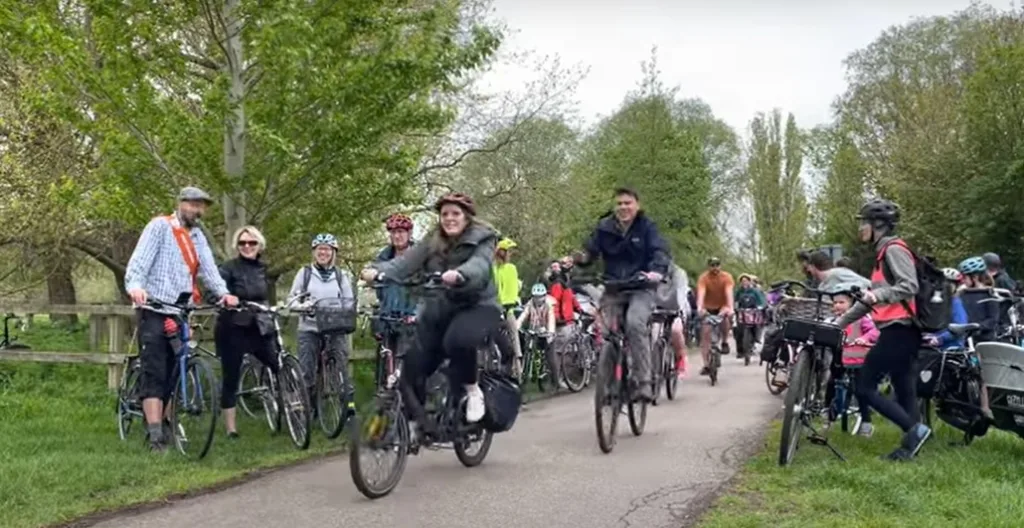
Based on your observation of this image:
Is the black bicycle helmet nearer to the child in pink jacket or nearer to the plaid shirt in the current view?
the child in pink jacket

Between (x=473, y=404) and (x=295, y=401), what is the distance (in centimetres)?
222

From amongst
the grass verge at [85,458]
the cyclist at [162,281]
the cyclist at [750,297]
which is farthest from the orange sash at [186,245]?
the cyclist at [750,297]

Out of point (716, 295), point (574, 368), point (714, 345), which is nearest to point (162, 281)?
point (574, 368)

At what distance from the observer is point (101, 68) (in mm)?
10320

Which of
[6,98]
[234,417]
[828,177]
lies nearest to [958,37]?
[828,177]

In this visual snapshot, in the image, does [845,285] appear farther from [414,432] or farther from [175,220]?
[175,220]

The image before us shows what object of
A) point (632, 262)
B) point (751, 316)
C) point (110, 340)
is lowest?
point (751, 316)

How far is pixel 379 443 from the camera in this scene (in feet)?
20.9

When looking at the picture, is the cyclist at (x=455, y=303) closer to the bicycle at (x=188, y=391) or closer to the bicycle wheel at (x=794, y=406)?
the bicycle at (x=188, y=391)

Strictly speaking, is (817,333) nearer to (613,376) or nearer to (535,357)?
(613,376)

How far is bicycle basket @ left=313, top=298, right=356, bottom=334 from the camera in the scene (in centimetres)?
892

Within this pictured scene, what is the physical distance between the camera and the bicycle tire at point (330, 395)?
9.05 m

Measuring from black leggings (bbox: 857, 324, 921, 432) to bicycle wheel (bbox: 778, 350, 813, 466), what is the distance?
0.45 metres

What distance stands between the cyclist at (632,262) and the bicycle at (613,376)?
34mm
